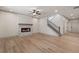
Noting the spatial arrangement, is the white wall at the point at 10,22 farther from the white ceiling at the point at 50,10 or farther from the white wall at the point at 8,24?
the white ceiling at the point at 50,10

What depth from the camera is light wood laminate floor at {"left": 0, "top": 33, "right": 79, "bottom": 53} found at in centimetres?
198

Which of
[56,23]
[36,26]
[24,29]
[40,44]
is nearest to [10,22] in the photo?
[24,29]

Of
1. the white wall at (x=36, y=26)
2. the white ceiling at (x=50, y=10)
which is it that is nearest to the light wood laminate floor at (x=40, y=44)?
the white wall at (x=36, y=26)

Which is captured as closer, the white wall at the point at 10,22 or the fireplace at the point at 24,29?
the white wall at the point at 10,22

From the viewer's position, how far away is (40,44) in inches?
81.9

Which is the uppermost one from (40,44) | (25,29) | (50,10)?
(50,10)

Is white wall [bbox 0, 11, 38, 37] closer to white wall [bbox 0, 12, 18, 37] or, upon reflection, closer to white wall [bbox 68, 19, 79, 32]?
white wall [bbox 0, 12, 18, 37]

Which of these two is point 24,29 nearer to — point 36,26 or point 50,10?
point 36,26

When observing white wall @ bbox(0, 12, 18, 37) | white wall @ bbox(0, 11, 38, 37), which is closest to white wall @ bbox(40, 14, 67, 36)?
white wall @ bbox(0, 11, 38, 37)

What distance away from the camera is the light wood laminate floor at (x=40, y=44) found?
1.98 meters

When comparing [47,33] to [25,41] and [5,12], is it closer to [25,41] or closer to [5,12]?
[25,41]

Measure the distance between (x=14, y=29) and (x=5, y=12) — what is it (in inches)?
16.3
